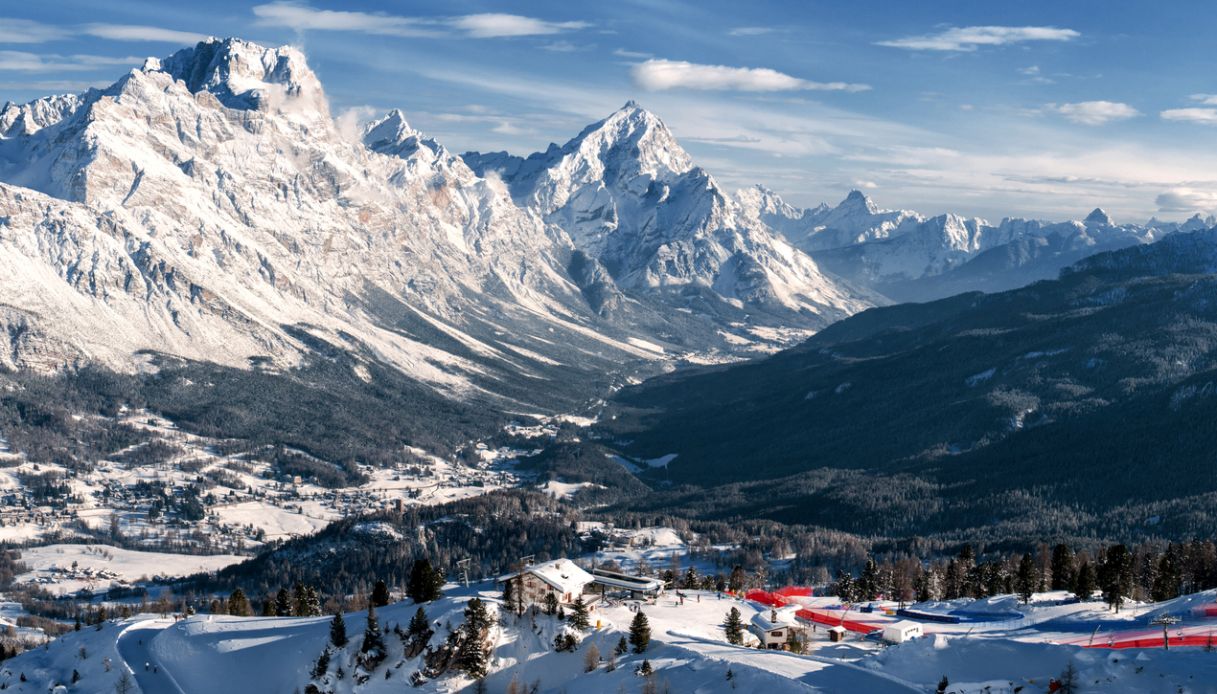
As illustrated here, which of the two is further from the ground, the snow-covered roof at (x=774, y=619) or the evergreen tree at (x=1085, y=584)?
the evergreen tree at (x=1085, y=584)

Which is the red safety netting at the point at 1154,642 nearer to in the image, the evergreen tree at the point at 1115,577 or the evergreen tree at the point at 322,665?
the evergreen tree at the point at 1115,577

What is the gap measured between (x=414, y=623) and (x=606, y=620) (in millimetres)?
22066

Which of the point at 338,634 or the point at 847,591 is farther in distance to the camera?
the point at 847,591

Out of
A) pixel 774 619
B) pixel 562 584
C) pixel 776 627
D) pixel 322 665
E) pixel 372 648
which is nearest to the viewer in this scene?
pixel 372 648

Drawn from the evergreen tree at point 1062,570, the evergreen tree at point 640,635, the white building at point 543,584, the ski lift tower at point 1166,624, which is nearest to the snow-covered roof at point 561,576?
the white building at point 543,584

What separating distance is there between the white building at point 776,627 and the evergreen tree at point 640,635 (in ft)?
60.2

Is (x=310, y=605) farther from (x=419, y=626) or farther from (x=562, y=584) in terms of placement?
(x=562, y=584)

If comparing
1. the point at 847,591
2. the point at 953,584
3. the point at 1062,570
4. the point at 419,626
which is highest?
the point at 419,626

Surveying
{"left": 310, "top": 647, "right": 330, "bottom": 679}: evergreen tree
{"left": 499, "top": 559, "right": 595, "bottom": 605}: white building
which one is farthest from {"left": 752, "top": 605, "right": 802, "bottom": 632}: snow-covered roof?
{"left": 310, "top": 647, "right": 330, "bottom": 679}: evergreen tree

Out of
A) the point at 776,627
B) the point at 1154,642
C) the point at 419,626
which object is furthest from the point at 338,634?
the point at 1154,642

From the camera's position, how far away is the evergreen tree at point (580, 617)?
139 meters

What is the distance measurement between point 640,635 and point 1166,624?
56.4m

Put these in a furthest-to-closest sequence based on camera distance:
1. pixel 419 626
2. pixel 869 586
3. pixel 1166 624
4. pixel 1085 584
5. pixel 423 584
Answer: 1. pixel 869 586
2. pixel 1085 584
3. pixel 423 584
4. pixel 419 626
5. pixel 1166 624

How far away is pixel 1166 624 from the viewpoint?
131750 millimetres
